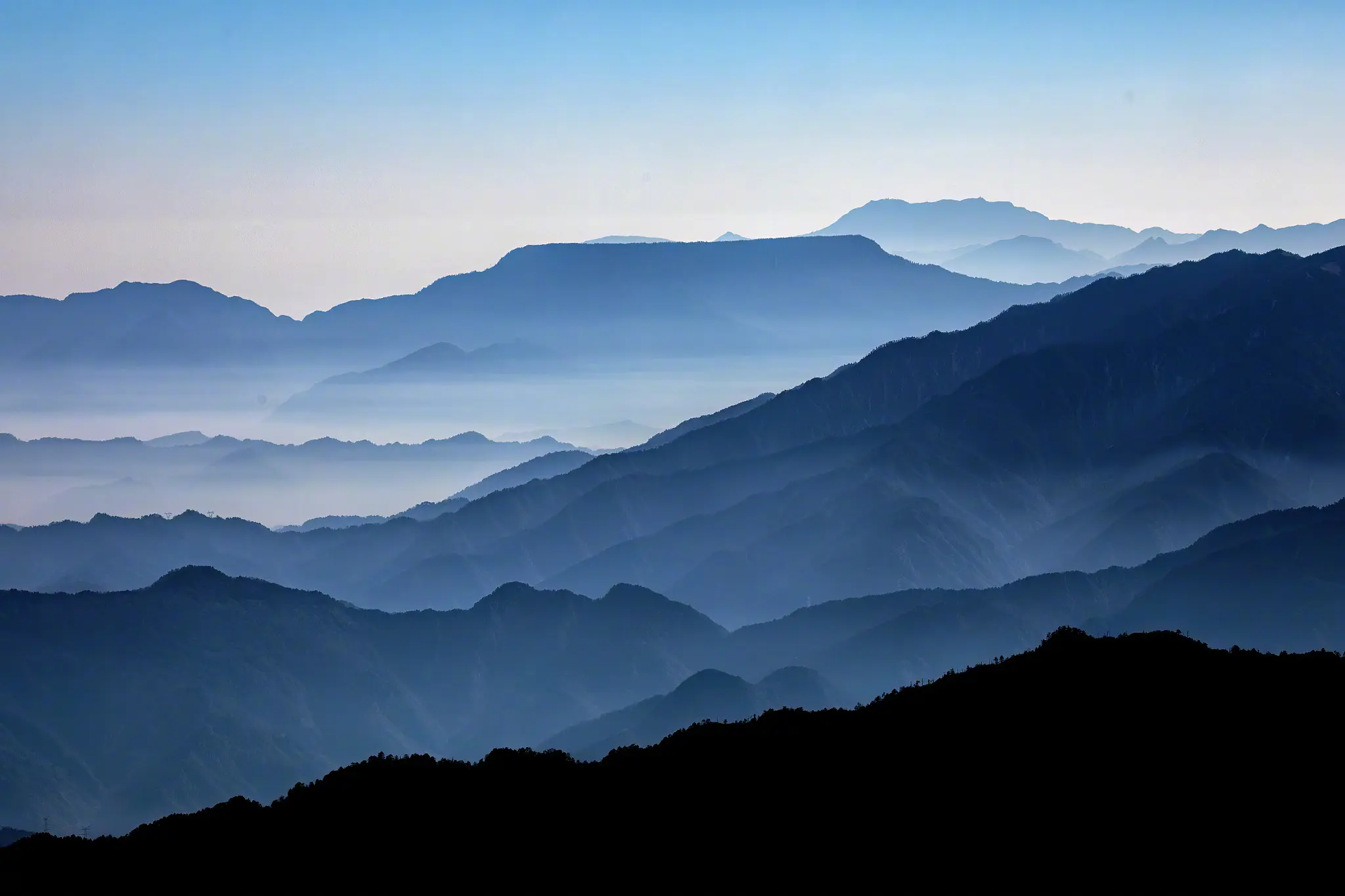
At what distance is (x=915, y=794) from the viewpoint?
7344cm

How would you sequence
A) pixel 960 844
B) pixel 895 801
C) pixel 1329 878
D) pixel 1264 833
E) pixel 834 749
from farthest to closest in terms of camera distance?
pixel 834 749 < pixel 895 801 < pixel 960 844 < pixel 1264 833 < pixel 1329 878

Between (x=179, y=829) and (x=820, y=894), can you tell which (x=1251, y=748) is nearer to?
(x=820, y=894)

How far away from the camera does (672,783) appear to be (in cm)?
8294

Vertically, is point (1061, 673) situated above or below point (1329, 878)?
above

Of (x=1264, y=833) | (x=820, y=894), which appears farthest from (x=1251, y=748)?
(x=820, y=894)

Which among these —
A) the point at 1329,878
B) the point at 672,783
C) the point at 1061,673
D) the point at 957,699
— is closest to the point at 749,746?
the point at 672,783

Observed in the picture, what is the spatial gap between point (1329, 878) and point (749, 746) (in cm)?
3453

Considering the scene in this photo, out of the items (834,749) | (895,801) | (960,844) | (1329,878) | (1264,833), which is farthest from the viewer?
(834,749)

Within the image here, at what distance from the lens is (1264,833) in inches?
2467

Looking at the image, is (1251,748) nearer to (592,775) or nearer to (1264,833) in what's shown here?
(1264,833)

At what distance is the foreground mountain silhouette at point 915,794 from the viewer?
65.4 metres

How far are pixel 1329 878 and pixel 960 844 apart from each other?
14.8m

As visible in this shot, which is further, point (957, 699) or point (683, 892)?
point (957, 699)

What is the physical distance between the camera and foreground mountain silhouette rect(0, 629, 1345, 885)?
2574 inches
